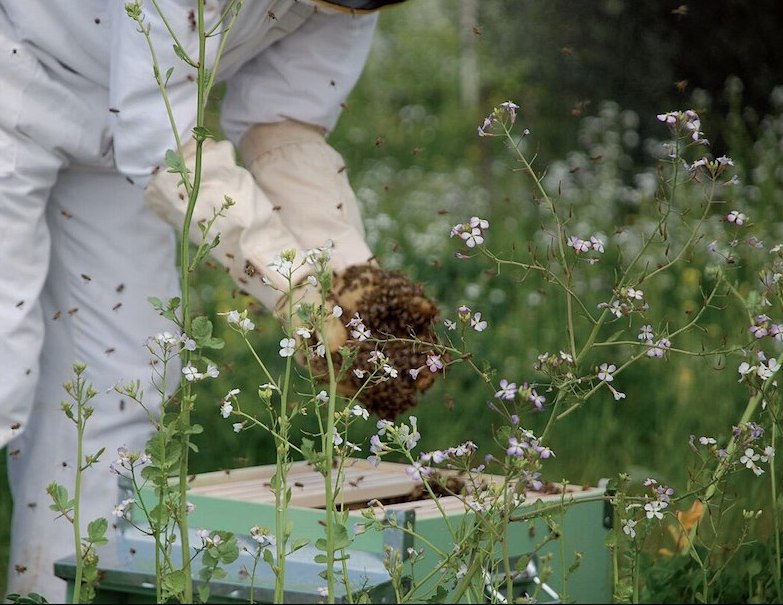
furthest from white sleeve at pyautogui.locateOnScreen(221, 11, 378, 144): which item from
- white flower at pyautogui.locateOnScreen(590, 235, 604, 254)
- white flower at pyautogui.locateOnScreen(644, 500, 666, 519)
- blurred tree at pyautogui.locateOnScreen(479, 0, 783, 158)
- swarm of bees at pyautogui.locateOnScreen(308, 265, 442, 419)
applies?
blurred tree at pyautogui.locateOnScreen(479, 0, 783, 158)

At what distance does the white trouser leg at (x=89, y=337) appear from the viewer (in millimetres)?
2709

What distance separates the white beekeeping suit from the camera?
2.21m

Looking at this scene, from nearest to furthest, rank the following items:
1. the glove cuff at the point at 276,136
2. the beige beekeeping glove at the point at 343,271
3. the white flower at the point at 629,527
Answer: the white flower at the point at 629,527, the beige beekeeping glove at the point at 343,271, the glove cuff at the point at 276,136

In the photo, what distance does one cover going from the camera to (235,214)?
215 cm

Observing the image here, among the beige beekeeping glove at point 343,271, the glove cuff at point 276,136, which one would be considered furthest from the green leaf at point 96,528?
the glove cuff at point 276,136

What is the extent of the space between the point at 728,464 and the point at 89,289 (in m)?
1.65

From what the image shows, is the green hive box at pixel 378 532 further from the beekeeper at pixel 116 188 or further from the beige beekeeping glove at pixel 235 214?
the beige beekeeping glove at pixel 235 214

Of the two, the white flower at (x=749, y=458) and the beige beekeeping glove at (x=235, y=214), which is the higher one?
the beige beekeeping glove at (x=235, y=214)

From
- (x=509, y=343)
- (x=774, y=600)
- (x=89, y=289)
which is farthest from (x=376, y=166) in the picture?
(x=774, y=600)

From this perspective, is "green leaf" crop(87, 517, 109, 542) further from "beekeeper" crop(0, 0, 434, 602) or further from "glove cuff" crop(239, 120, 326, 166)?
"glove cuff" crop(239, 120, 326, 166)

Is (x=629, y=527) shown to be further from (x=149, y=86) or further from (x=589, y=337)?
(x=149, y=86)

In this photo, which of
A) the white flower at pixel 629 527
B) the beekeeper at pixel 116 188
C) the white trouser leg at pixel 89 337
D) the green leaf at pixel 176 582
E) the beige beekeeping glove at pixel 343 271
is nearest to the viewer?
the green leaf at pixel 176 582

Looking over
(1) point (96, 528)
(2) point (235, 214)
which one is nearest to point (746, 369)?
(1) point (96, 528)

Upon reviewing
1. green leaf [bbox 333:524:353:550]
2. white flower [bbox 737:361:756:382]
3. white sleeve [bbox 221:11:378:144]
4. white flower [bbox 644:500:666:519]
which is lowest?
green leaf [bbox 333:524:353:550]
